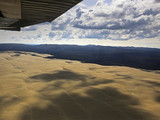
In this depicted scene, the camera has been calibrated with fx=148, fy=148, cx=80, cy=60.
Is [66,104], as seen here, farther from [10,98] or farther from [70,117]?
[10,98]

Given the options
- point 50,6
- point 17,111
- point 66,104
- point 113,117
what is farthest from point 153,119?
point 50,6

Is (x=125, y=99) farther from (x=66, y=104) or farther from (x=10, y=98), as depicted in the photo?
(x=10, y=98)

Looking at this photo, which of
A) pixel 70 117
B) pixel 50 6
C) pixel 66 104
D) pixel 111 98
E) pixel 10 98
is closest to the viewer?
pixel 50 6

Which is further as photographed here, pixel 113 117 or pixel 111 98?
pixel 111 98

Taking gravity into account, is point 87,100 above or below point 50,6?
below

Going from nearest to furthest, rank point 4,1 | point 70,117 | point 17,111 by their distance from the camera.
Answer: point 4,1
point 70,117
point 17,111

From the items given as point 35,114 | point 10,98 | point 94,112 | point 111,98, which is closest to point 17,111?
point 35,114
